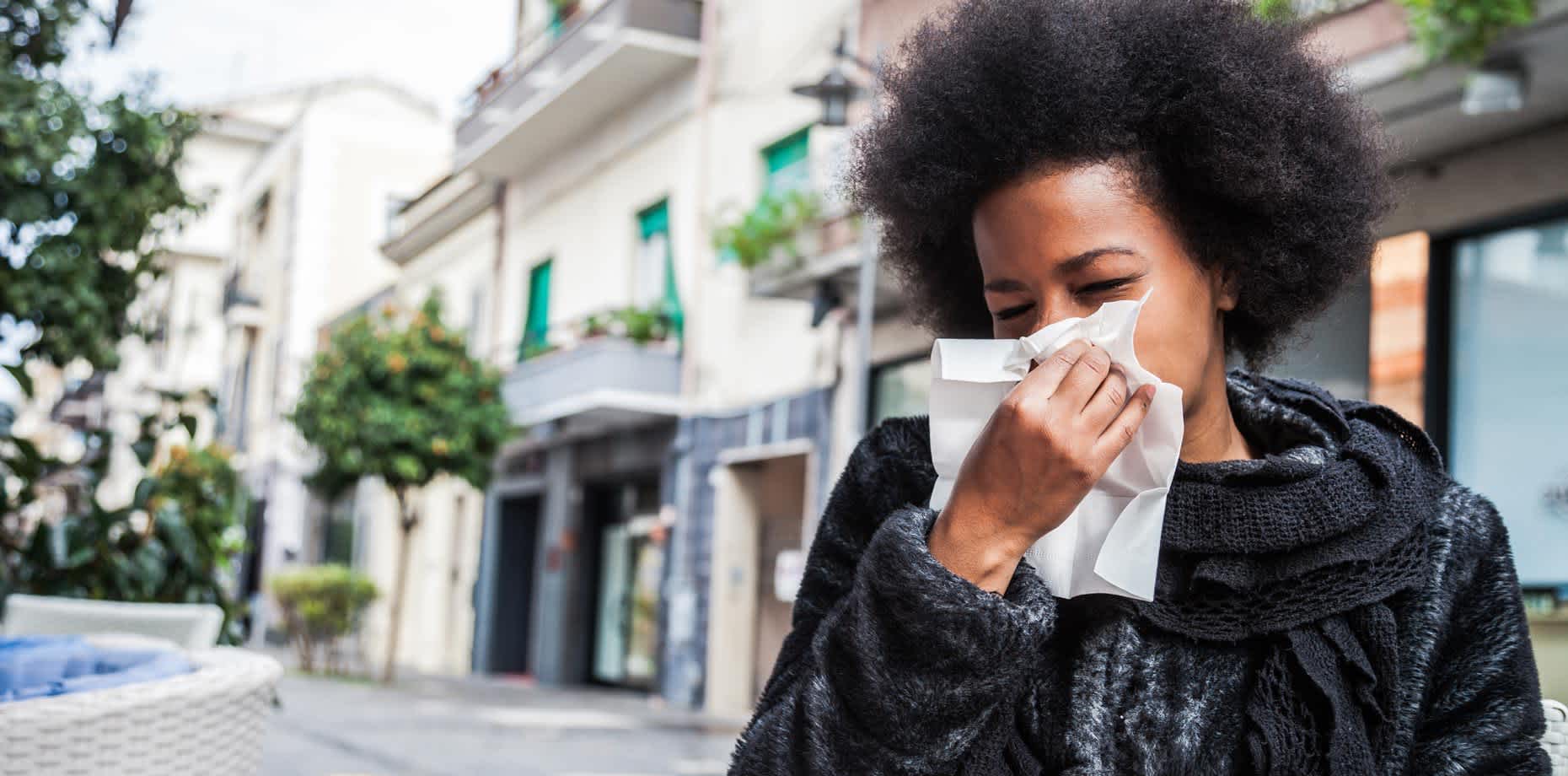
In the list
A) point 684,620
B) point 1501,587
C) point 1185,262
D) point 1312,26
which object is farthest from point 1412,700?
point 684,620

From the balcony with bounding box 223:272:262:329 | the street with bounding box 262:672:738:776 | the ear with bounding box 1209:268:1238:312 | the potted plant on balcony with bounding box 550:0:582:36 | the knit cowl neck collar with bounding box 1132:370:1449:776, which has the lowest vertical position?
the street with bounding box 262:672:738:776

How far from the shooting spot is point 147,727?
2.69m

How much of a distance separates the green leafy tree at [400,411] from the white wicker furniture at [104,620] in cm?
1251

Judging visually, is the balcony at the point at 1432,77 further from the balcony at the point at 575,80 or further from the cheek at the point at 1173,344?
the balcony at the point at 575,80

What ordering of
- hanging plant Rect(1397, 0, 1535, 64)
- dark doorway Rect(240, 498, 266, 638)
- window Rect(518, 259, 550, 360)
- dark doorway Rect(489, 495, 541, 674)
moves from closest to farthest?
hanging plant Rect(1397, 0, 1535, 64), window Rect(518, 259, 550, 360), dark doorway Rect(489, 495, 541, 674), dark doorway Rect(240, 498, 266, 638)

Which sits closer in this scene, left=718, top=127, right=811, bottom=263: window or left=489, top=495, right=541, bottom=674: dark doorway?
left=718, top=127, right=811, bottom=263: window

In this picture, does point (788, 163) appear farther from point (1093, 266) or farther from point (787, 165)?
point (1093, 266)

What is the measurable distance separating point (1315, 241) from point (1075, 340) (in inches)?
26.5

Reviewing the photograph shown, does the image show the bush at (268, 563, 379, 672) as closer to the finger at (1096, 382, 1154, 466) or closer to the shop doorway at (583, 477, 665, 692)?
the shop doorway at (583, 477, 665, 692)

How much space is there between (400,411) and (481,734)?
6.60 metres

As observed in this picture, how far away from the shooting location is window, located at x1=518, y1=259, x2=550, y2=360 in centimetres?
2011

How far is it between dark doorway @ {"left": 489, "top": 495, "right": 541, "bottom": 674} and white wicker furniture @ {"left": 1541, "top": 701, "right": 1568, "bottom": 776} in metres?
20.0

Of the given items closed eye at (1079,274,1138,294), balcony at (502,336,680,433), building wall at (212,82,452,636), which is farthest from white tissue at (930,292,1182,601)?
building wall at (212,82,452,636)

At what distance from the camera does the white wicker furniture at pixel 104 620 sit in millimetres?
4270
